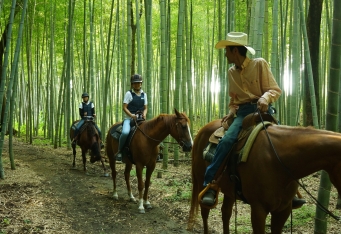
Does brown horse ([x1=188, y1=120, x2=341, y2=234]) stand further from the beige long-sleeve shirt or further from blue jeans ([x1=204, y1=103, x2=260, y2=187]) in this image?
the beige long-sleeve shirt

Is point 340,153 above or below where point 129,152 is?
above

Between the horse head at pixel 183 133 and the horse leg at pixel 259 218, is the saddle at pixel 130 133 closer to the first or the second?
the horse head at pixel 183 133

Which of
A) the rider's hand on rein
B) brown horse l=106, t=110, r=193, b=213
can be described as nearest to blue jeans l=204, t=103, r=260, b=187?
the rider's hand on rein

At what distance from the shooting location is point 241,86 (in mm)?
3744

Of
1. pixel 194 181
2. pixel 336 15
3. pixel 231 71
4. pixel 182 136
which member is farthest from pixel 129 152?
pixel 336 15

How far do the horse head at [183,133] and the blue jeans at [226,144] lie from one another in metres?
2.48

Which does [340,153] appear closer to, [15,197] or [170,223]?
[170,223]

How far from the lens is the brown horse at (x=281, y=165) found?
9.05ft

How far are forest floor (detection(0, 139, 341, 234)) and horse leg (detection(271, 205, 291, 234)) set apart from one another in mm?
1725

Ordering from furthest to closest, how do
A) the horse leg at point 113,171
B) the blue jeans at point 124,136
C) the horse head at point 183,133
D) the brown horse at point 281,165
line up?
the horse leg at point 113,171 → the blue jeans at point 124,136 → the horse head at point 183,133 → the brown horse at point 281,165

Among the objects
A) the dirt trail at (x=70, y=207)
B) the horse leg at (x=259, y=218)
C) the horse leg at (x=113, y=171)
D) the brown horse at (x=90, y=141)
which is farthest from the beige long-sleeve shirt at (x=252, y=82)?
the brown horse at (x=90, y=141)

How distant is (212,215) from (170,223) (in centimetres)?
71

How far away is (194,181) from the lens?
4.73m

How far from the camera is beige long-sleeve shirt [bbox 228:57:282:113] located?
3588mm
